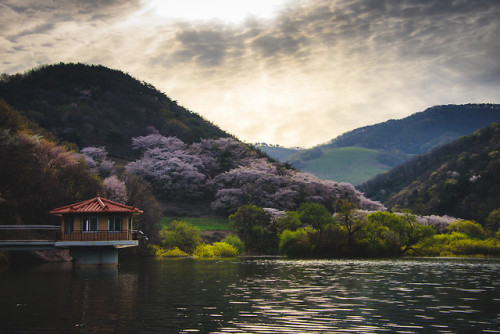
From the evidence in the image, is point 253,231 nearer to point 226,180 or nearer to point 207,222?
point 207,222

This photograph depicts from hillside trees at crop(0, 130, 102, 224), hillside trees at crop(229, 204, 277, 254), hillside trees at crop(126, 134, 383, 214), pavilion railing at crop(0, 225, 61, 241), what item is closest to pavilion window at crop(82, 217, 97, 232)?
pavilion railing at crop(0, 225, 61, 241)

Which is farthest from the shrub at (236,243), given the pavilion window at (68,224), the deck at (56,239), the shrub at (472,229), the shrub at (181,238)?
the shrub at (472,229)

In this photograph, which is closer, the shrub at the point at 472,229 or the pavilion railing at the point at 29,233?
the pavilion railing at the point at 29,233

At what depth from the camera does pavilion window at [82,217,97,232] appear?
4762 centimetres

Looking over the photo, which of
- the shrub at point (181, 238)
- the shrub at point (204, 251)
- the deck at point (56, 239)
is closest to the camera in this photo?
the deck at point (56, 239)

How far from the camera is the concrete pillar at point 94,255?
48.1 m

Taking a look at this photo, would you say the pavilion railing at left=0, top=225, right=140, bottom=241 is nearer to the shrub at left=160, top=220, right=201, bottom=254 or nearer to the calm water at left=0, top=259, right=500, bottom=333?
the calm water at left=0, top=259, right=500, bottom=333

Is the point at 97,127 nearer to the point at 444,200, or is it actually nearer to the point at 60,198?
the point at 60,198

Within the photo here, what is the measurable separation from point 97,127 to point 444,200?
87.4 metres

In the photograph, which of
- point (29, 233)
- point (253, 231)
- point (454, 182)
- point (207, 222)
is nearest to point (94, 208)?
point (29, 233)

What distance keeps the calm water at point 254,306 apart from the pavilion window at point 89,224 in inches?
643

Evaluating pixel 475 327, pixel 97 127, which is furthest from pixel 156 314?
pixel 97 127

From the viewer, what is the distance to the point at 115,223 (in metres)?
48.3

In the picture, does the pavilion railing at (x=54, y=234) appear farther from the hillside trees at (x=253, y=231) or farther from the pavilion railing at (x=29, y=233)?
the hillside trees at (x=253, y=231)
